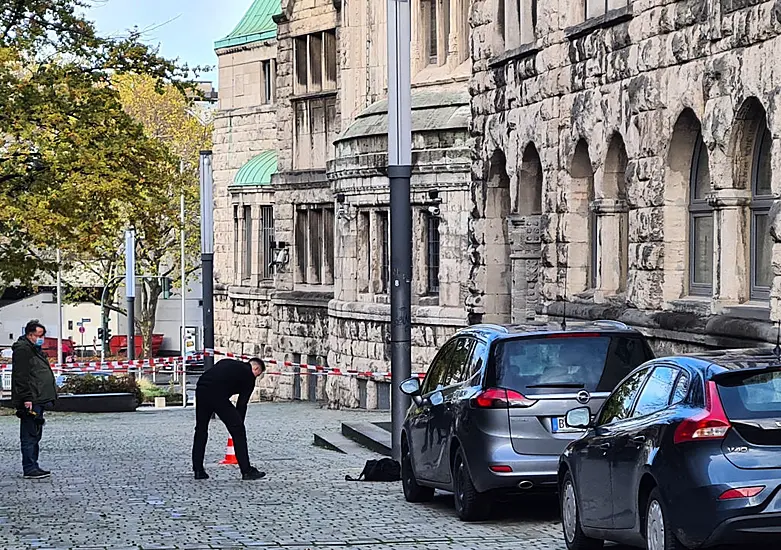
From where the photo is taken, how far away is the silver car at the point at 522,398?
527 inches

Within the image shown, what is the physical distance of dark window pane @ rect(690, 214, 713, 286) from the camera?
18.9m

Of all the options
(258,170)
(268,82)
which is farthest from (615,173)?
(268,82)

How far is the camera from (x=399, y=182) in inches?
763

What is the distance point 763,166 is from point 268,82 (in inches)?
1431

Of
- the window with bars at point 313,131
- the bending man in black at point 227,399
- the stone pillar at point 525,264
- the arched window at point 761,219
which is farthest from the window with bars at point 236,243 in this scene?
the arched window at point 761,219

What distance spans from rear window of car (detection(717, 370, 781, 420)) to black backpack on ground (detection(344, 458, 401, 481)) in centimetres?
913

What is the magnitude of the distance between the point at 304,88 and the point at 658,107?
90.7ft

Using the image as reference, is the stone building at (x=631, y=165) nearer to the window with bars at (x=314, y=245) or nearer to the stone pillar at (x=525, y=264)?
the stone pillar at (x=525, y=264)

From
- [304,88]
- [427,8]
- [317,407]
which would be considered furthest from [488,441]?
[304,88]

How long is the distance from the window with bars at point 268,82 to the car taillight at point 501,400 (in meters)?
39.1

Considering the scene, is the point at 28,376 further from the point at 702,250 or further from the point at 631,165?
the point at 702,250

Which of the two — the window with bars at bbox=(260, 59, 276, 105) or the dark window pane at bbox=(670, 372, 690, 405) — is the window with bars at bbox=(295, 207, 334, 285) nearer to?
the window with bars at bbox=(260, 59, 276, 105)

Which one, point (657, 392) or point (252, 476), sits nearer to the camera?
point (657, 392)

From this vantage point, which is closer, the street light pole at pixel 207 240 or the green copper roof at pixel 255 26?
the street light pole at pixel 207 240
